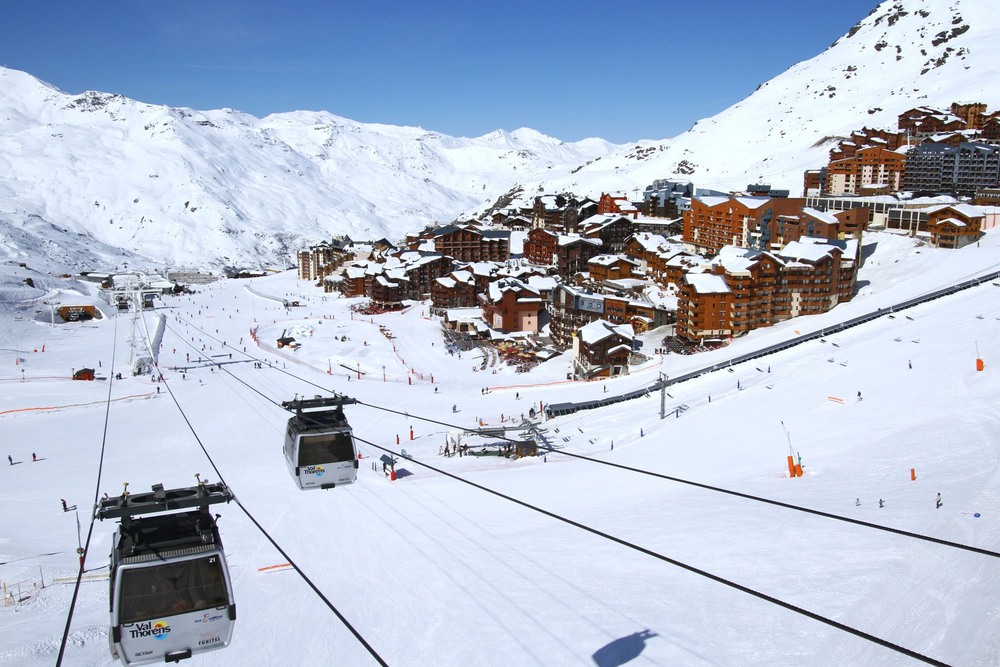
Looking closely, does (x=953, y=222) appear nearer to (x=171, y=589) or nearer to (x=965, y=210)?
(x=965, y=210)

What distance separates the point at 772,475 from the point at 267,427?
1985 centimetres

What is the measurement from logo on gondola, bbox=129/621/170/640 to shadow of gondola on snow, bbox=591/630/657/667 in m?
6.75

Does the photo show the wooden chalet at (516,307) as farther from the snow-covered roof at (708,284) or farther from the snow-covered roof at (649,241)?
the snow-covered roof at (649,241)

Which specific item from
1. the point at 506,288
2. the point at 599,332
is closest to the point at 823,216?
the point at 506,288

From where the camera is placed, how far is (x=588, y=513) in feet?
57.2

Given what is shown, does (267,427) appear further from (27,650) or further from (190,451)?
(27,650)

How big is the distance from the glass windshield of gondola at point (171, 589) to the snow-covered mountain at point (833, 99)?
88658mm

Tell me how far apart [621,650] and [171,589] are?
23.9ft

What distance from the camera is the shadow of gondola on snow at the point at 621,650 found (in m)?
11.2

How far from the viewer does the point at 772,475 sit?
63.6 ft

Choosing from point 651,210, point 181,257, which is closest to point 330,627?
point 651,210

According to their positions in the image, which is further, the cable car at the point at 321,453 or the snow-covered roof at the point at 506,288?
the snow-covered roof at the point at 506,288

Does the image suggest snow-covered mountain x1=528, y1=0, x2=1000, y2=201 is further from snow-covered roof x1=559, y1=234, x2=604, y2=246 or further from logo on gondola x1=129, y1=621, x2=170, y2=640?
logo on gondola x1=129, y1=621, x2=170, y2=640

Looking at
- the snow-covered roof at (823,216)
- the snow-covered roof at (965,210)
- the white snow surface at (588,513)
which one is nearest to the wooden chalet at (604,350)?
the white snow surface at (588,513)
